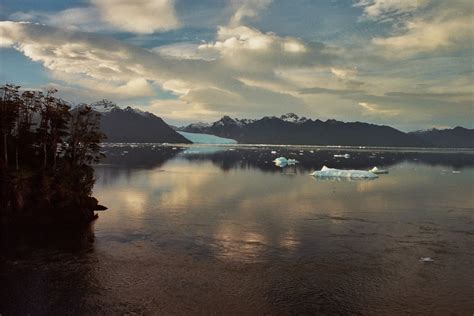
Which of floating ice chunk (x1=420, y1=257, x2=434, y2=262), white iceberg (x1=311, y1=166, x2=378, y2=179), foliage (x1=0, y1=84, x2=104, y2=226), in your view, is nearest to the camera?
floating ice chunk (x1=420, y1=257, x2=434, y2=262)

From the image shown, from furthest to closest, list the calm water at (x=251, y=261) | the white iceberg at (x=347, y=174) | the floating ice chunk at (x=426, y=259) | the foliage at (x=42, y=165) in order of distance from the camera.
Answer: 1. the white iceberg at (x=347, y=174)
2. the foliage at (x=42, y=165)
3. the floating ice chunk at (x=426, y=259)
4. the calm water at (x=251, y=261)

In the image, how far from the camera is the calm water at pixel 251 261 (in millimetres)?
22062

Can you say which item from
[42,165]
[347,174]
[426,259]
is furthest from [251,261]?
[347,174]

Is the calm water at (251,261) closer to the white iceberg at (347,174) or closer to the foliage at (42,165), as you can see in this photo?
the foliage at (42,165)

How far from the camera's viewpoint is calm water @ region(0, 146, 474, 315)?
2206cm

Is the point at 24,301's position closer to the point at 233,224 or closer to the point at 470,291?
the point at 233,224

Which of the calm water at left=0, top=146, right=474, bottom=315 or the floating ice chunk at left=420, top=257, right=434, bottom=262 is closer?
the calm water at left=0, top=146, right=474, bottom=315

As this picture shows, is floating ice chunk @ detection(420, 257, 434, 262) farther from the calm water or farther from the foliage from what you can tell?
the foliage

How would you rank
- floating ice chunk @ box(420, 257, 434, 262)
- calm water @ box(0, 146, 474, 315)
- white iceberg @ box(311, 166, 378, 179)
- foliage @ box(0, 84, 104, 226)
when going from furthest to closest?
A: 1. white iceberg @ box(311, 166, 378, 179)
2. foliage @ box(0, 84, 104, 226)
3. floating ice chunk @ box(420, 257, 434, 262)
4. calm water @ box(0, 146, 474, 315)

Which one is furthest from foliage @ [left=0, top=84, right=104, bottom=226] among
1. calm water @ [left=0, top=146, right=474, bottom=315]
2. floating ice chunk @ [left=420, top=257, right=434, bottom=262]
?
floating ice chunk @ [left=420, top=257, right=434, bottom=262]

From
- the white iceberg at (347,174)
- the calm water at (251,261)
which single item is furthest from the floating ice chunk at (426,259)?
the white iceberg at (347,174)

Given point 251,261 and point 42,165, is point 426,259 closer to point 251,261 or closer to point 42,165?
point 251,261

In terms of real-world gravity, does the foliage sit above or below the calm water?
above

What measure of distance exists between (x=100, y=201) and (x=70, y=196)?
10.9 m
